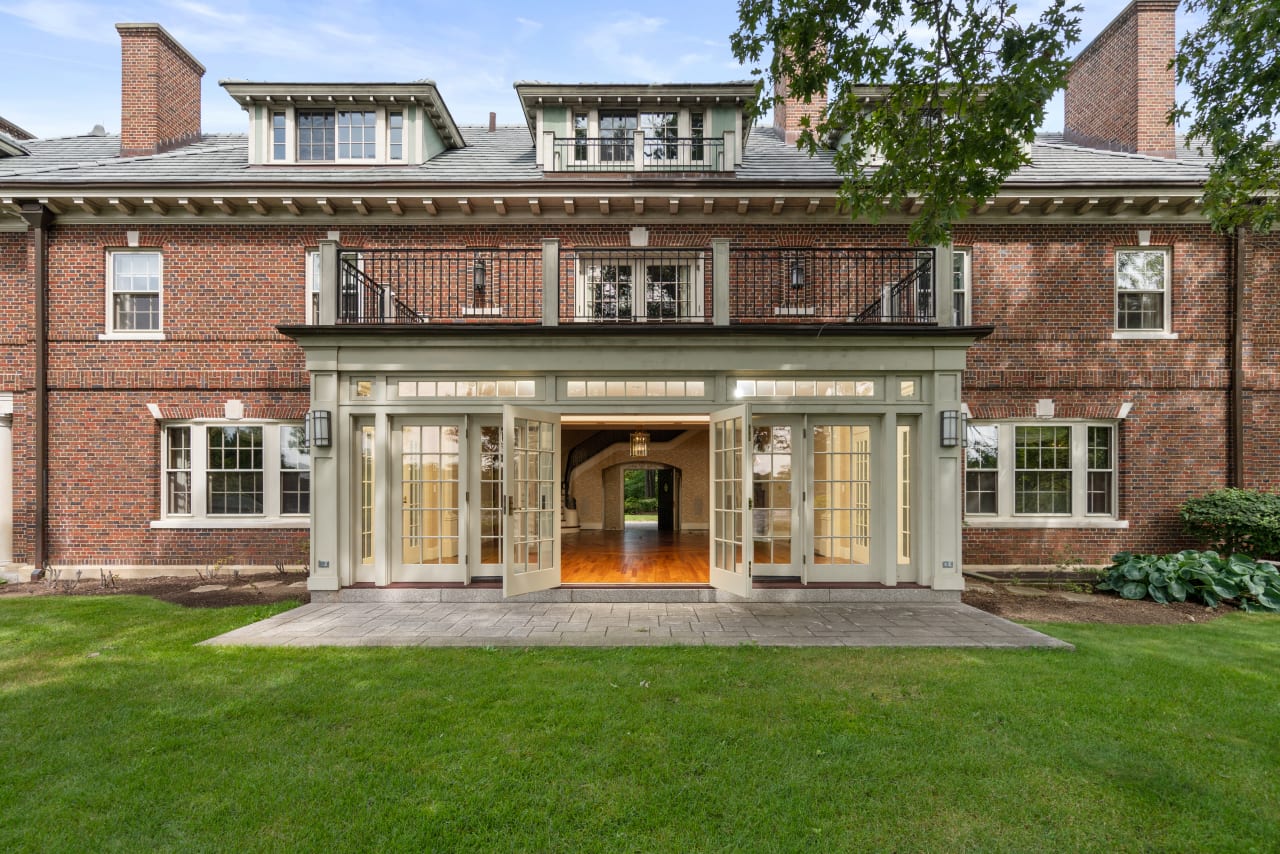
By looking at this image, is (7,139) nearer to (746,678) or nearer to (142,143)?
(142,143)

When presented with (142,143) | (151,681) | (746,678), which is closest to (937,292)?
(746,678)

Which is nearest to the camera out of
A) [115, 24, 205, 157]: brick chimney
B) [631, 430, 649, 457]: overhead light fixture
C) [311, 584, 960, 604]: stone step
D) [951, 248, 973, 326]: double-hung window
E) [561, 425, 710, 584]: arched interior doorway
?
[311, 584, 960, 604]: stone step

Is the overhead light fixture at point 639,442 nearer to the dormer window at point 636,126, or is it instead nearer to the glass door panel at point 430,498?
the dormer window at point 636,126

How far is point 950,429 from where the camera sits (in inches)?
294

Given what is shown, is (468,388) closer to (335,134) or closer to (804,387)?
(804,387)

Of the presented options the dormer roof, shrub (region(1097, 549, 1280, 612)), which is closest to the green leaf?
shrub (region(1097, 549, 1280, 612))

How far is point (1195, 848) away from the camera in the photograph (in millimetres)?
2875

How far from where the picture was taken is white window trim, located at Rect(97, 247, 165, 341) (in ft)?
32.0

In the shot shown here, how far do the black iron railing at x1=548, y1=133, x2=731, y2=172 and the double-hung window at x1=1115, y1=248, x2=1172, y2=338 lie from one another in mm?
6561

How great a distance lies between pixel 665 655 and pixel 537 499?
2862 mm

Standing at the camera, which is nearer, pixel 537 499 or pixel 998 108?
pixel 998 108

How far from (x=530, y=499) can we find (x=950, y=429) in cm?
514

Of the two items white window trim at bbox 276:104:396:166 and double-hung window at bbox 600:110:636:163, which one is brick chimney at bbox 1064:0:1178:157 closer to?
double-hung window at bbox 600:110:636:163

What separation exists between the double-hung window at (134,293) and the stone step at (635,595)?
5.89m
